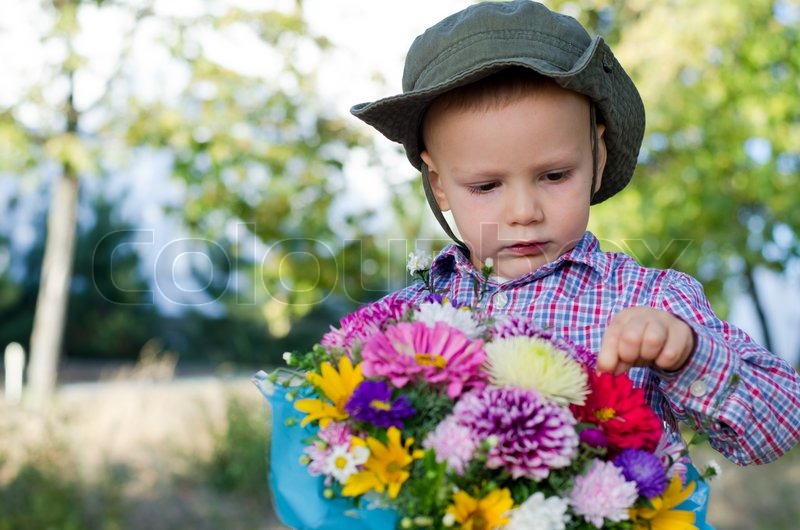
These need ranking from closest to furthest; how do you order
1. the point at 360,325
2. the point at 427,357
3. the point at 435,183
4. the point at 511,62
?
the point at 427,357 → the point at 360,325 → the point at 511,62 → the point at 435,183

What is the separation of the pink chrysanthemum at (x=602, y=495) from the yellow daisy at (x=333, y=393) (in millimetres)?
422

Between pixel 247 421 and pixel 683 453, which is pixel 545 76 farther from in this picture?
pixel 247 421

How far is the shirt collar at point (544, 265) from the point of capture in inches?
85.0

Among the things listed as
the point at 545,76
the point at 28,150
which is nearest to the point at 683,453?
the point at 545,76

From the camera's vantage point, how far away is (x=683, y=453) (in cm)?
168

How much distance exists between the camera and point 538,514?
1.44 metres

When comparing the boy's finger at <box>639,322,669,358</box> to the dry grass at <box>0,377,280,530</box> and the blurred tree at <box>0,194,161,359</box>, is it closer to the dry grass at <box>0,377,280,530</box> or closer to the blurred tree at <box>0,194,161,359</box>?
the dry grass at <box>0,377,280,530</box>

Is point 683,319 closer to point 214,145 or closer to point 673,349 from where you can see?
point 673,349

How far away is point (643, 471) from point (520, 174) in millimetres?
774

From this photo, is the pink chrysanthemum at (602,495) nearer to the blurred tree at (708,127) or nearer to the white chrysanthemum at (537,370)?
the white chrysanthemum at (537,370)

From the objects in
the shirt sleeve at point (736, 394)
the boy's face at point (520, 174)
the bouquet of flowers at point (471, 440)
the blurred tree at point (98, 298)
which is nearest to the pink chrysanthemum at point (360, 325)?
the bouquet of flowers at point (471, 440)

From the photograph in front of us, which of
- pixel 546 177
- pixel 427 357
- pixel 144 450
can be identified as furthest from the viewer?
pixel 144 450

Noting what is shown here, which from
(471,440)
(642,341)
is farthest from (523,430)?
(642,341)

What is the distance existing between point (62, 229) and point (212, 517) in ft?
12.2
